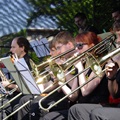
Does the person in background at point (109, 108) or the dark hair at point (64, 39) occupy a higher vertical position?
the dark hair at point (64, 39)

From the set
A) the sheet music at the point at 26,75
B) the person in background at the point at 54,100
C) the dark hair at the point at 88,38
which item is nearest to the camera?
the sheet music at the point at 26,75

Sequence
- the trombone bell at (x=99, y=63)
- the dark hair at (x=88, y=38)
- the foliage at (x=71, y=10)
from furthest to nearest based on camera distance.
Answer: the foliage at (x=71, y=10), the dark hair at (x=88, y=38), the trombone bell at (x=99, y=63)

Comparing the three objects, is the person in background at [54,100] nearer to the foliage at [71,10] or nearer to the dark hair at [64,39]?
the dark hair at [64,39]

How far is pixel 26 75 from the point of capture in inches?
109

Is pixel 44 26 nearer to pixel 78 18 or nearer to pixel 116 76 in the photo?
pixel 78 18

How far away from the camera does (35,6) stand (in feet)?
29.5

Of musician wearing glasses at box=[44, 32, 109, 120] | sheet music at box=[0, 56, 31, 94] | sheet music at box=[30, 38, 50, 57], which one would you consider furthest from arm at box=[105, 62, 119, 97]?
sheet music at box=[30, 38, 50, 57]

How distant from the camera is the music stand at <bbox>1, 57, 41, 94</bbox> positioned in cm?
274

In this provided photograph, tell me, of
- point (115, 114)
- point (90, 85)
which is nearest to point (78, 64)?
point (90, 85)

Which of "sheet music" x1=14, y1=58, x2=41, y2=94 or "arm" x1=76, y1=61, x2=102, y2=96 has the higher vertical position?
"sheet music" x1=14, y1=58, x2=41, y2=94

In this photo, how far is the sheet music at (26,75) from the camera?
2.73 metres

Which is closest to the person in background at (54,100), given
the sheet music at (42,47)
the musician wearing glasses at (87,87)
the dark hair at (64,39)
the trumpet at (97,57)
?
the dark hair at (64,39)

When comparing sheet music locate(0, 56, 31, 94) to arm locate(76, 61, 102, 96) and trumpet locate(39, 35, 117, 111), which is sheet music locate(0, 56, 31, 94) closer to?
trumpet locate(39, 35, 117, 111)

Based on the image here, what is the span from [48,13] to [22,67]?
6.61 metres
